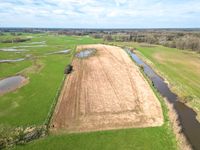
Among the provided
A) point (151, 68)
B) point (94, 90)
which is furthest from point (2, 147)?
point (151, 68)

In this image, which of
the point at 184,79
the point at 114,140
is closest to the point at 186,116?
the point at 114,140

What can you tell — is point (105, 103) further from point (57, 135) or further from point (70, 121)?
point (57, 135)

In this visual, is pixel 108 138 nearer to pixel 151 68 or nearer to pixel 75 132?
pixel 75 132

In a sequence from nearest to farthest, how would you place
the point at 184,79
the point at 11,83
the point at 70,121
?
the point at 70,121 → the point at 11,83 → the point at 184,79

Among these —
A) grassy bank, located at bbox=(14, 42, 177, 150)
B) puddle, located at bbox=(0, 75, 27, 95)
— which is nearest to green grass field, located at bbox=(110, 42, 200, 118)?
grassy bank, located at bbox=(14, 42, 177, 150)

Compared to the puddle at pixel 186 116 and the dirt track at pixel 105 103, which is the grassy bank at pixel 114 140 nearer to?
the dirt track at pixel 105 103
